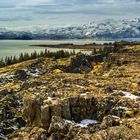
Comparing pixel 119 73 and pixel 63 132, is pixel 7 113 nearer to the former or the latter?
pixel 63 132

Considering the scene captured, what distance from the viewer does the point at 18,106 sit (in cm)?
5109

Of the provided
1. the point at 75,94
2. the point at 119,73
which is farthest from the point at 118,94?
the point at 119,73

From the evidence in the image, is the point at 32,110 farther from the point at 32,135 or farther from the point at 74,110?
the point at 32,135

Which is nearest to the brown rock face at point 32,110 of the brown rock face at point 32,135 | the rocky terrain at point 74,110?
the rocky terrain at point 74,110

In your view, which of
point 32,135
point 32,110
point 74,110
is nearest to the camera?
point 32,135

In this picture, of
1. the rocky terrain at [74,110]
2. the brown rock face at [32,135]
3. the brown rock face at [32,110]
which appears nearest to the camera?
the brown rock face at [32,135]

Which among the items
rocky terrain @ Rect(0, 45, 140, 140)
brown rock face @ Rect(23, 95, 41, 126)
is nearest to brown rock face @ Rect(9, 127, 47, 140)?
rocky terrain @ Rect(0, 45, 140, 140)

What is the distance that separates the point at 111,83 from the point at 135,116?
52.2ft

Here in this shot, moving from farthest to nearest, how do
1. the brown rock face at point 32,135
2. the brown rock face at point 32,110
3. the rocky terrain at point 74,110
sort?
1. the brown rock face at point 32,110
2. the rocky terrain at point 74,110
3. the brown rock face at point 32,135

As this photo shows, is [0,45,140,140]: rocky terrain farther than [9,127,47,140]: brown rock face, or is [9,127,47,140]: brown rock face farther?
[0,45,140,140]: rocky terrain

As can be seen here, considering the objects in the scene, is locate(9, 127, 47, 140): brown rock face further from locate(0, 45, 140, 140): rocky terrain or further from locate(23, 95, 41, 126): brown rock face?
locate(23, 95, 41, 126): brown rock face

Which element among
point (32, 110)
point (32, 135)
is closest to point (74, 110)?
point (32, 110)

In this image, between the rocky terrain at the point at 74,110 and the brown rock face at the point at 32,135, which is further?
the rocky terrain at the point at 74,110

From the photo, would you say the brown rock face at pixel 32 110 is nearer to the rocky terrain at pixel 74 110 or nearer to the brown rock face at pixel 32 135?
the rocky terrain at pixel 74 110
